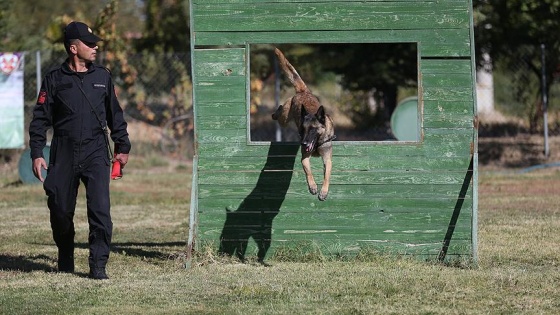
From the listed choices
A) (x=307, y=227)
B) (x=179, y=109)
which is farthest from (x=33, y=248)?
(x=179, y=109)

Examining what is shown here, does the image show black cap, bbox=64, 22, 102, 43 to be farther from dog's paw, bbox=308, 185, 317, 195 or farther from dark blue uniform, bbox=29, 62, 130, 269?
dog's paw, bbox=308, 185, 317, 195

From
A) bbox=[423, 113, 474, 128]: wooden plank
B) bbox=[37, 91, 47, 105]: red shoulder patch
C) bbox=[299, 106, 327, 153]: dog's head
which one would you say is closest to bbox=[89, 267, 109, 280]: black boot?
bbox=[37, 91, 47, 105]: red shoulder patch

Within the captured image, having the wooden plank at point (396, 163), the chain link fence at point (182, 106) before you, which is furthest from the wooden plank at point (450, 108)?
the chain link fence at point (182, 106)

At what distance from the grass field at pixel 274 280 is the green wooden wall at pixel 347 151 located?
13.7 inches

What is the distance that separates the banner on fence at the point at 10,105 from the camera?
1769cm

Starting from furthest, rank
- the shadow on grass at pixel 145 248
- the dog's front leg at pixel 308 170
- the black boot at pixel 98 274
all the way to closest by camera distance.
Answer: the shadow on grass at pixel 145 248 → the dog's front leg at pixel 308 170 → the black boot at pixel 98 274

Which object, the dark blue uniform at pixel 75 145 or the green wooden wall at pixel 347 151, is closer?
the dark blue uniform at pixel 75 145

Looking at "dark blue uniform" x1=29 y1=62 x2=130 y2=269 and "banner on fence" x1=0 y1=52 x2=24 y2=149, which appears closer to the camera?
"dark blue uniform" x1=29 y1=62 x2=130 y2=269

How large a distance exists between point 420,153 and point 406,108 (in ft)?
25.2

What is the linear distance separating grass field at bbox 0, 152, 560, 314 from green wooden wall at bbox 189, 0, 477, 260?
35 cm

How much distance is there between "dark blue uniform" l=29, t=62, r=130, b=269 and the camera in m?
8.21

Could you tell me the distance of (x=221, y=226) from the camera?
942 cm

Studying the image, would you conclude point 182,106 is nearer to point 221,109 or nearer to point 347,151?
point 221,109

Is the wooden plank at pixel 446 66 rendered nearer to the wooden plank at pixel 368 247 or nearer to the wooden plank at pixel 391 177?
the wooden plank at pixel 391 177
